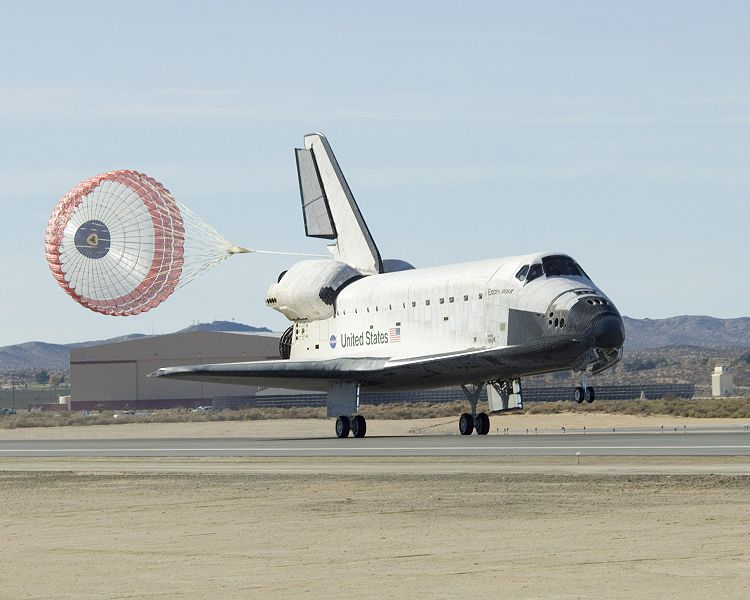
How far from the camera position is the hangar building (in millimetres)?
104250

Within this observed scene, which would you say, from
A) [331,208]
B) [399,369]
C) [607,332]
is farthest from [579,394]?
[331,208]

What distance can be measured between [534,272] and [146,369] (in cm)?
7409

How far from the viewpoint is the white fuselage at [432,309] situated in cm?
3556

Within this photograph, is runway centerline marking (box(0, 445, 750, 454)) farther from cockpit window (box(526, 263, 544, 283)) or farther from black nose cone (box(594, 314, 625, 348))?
cockpit window (box(526, 263, 544, 283))

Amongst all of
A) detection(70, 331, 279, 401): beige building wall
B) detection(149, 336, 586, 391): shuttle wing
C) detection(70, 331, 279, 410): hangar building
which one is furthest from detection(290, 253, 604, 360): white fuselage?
detection(70, 331, 279, 401): beige building wall

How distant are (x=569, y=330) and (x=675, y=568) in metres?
22.6

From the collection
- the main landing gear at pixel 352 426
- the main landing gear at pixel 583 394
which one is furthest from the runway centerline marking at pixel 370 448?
the main landing gear at pixel 352 426

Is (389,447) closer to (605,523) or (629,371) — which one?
(605,523)

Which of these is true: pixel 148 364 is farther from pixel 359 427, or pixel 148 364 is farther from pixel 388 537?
pixel 388 537

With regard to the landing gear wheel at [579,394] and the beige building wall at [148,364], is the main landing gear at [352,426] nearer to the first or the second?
the landing gear wheel at [579,394]

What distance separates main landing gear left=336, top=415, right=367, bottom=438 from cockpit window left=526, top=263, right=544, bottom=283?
24.1ft

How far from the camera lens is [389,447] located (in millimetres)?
31234

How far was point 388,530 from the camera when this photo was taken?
14.8 m

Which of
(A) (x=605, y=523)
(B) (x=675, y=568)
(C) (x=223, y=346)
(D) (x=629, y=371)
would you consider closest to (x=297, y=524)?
(A) (x=605, y=523)
